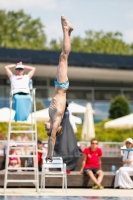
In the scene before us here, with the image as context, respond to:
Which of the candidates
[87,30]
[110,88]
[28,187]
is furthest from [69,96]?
[87,30]

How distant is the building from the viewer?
3462 cm

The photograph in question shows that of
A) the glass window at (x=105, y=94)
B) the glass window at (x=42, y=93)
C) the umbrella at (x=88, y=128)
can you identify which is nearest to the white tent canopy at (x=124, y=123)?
the umbrella at (x=88, y=128)

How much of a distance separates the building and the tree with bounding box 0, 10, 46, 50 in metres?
40.5

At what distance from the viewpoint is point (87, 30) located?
89188 millimetres

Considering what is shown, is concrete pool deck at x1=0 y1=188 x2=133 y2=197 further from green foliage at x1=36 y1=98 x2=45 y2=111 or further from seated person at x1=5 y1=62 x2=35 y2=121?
green foliage at x1=36 y1=98 x2=45 y2=111

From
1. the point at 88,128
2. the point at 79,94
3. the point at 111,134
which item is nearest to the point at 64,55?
the point at 88,128

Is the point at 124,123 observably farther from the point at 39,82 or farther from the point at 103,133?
the point at 39,82

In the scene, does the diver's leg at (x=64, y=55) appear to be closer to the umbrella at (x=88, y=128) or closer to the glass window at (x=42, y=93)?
the umbrella at (x=88, y=128)

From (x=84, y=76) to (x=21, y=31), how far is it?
4628 cm

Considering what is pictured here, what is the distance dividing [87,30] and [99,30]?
1709 millimetres

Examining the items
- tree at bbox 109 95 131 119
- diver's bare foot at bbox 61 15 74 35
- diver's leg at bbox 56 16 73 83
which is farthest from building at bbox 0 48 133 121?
diver's leg at bbox 56 16 73 83

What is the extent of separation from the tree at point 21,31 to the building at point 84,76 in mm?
40530

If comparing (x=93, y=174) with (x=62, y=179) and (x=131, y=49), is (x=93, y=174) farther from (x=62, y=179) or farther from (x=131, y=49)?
(x=131, y=49)

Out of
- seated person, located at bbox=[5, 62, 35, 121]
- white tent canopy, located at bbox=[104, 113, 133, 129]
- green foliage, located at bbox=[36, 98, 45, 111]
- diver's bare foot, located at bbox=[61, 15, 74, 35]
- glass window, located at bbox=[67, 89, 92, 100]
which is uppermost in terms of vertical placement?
diver's bare foot, located at bbox=[61, 15, 74, 35]
